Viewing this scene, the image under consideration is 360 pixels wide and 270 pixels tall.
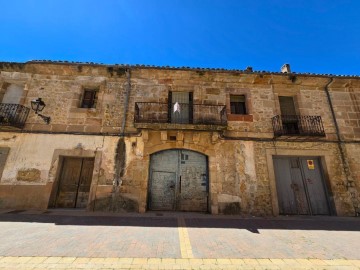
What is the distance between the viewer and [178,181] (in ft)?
24.5

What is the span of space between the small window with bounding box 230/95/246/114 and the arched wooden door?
106 inches

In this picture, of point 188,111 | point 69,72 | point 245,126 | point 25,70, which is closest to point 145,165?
point 188,111

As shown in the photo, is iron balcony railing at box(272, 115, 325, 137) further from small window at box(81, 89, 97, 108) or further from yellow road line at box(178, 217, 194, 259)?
small window at box(81, 89, 97, 108)

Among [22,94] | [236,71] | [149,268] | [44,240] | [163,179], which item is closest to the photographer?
[149,268]

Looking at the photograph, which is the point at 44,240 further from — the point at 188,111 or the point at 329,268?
the point at 188,111

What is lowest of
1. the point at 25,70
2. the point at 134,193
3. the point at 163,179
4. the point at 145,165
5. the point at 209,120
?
the point at 134,193

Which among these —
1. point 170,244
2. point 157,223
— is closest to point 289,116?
point 157,223

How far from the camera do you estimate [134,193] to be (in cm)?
705

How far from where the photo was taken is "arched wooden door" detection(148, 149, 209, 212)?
7230 mm

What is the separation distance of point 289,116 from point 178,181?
5766 millimetres

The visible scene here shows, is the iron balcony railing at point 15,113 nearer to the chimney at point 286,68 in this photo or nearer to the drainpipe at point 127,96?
the drainpipe at point 127,96

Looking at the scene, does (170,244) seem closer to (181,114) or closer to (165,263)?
(165,263)

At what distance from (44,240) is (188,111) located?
650 cm

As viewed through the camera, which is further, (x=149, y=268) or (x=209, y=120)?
(x=209, y=120)
